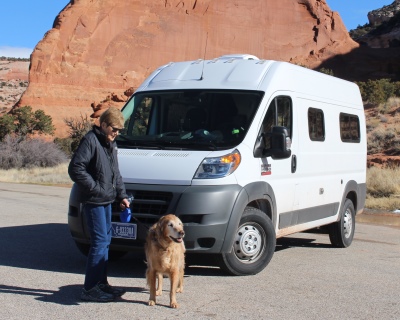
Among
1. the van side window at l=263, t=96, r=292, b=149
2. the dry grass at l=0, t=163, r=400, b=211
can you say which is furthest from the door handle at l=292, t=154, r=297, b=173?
the dry grass at l=0, t=163, r=400, b=211

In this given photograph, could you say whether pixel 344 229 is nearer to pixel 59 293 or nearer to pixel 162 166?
pixel 162 166

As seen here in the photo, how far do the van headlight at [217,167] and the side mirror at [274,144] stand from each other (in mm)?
500

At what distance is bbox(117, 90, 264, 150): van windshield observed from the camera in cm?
834

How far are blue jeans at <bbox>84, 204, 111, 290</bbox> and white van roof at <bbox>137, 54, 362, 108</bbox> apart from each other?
3.03 metres

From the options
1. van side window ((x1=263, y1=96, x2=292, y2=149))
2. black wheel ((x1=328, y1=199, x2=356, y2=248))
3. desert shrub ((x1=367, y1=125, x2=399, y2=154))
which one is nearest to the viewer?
van side window ((x1=263, y1=96, x2=292, y2=149))

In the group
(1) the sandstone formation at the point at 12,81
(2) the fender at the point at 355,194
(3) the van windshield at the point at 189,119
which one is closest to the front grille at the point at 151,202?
(3) the van windshield at the point at 189,119

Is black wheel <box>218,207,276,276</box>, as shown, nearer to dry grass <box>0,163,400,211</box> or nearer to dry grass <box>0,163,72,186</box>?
dry grass <box>0,163,400,211</box>

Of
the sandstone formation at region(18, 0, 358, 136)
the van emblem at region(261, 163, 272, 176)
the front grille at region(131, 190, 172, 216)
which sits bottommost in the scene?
the front grille at region(131, 190, 172, 216)

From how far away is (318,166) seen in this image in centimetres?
995

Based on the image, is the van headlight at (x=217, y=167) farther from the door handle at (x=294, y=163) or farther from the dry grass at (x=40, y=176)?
the dry grass at (x=40, y=176)

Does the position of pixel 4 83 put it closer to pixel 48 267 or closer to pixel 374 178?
pixel 374 178

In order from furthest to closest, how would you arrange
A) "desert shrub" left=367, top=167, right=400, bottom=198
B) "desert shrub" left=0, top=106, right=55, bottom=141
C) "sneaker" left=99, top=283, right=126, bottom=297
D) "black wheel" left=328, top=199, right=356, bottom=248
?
"desert shrub" left=0, top=106, right=55, bottom=141, "desert shrub" left=367, top=167, right=400, bottom=198, "black wheel" left=328, top=199, right=356, bottom=248, "sneaker" left=99, top=283, right=126, bottom=297

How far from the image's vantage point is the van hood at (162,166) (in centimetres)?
775

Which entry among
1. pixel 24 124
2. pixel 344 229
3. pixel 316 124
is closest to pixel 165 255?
pixel 316 124
